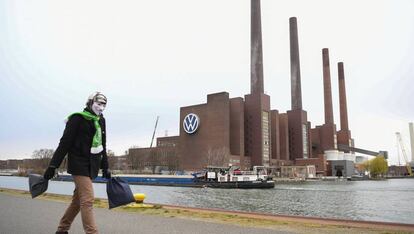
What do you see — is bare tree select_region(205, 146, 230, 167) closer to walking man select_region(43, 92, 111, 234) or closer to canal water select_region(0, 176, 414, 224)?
canal water select_region(0, 176, 414, 224)

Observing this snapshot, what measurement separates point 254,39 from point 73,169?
105 meters

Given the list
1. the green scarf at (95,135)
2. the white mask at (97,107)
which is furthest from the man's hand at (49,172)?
the white mask at (97,107)

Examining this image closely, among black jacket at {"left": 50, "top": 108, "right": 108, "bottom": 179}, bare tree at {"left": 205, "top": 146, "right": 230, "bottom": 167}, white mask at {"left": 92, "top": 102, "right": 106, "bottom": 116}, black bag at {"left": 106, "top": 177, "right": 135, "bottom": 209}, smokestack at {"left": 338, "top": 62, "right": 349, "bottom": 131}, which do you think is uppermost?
smokestack at {"left": 338, "top": 62, "right": 349, "bottom": 131}

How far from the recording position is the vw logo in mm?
110125

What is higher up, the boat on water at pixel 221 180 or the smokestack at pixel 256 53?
the smokestack at pixel 256 53

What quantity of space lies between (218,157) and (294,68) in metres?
45.9

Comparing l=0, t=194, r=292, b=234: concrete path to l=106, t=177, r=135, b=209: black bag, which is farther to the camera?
l=0, t=194, r=292, b=234: concrete path

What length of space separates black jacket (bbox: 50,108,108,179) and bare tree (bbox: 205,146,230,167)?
3491 inches

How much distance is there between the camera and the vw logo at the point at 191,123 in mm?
110125

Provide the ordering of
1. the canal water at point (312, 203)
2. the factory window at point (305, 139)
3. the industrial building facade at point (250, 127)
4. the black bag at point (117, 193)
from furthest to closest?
the factory window at point (305, 139) < the industrial building facade at point (250, 127) < the canal water at point (312, 203) < the black bag at point (117, 193)

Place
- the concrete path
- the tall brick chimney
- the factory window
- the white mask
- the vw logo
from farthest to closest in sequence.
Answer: the factory window < the vw logo < the tall brick chimney < the concrete path < the white mask

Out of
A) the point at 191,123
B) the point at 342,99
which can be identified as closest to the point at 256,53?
the point at 191,123

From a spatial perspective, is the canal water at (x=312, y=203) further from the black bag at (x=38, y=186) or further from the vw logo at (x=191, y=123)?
the vw logo at (x=191, y=123)

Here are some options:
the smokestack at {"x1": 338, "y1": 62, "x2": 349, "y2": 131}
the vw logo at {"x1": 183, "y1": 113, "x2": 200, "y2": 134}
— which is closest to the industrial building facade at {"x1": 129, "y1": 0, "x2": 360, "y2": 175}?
the vw logo at {"x1": 183, "y1": 113, "x2": 200, "y2": 134}
